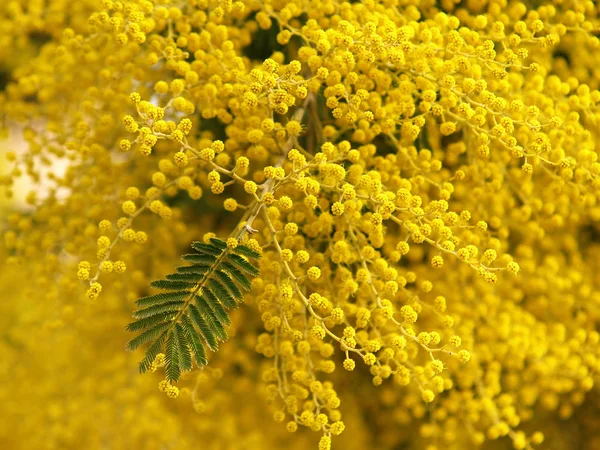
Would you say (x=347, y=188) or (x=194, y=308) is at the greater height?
(x=347, y=188)

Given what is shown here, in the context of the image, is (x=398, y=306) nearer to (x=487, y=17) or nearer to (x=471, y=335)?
(x=471, y=335)

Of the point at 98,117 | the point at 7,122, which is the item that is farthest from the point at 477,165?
the point at 7,122

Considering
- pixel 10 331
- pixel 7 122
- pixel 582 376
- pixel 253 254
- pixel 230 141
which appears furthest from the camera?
pixel 10 331
